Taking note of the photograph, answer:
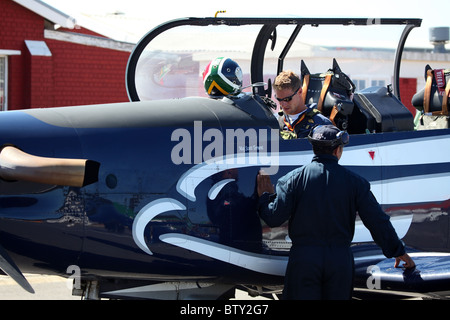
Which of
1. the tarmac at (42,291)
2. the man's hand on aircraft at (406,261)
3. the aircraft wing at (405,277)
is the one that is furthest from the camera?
the tarmac at (42,291)

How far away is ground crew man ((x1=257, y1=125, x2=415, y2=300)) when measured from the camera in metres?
4.27

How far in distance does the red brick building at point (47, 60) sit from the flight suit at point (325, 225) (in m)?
15.2

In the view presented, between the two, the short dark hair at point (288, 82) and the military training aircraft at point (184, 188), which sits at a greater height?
the short dark hair at point (288, 82)

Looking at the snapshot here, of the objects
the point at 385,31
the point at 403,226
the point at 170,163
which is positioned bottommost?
the point at 403,226

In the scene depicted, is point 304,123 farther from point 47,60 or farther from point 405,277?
point 47,60

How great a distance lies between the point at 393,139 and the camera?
527cm

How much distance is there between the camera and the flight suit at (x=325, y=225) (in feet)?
14.0

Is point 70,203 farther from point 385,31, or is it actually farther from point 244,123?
point 385,31

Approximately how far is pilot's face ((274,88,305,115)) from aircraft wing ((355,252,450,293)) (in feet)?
3.98

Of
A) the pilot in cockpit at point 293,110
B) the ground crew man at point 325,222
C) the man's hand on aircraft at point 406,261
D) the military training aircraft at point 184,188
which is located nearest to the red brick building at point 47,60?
the military training aircraft at point 184,188

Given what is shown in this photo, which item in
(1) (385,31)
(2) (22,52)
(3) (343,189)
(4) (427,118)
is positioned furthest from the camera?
(2) (22,52)

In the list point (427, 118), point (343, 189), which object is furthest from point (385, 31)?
point (343, 189)

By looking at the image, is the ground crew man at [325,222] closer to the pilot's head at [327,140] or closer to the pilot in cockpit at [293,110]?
the pilot's head at [327,140]
